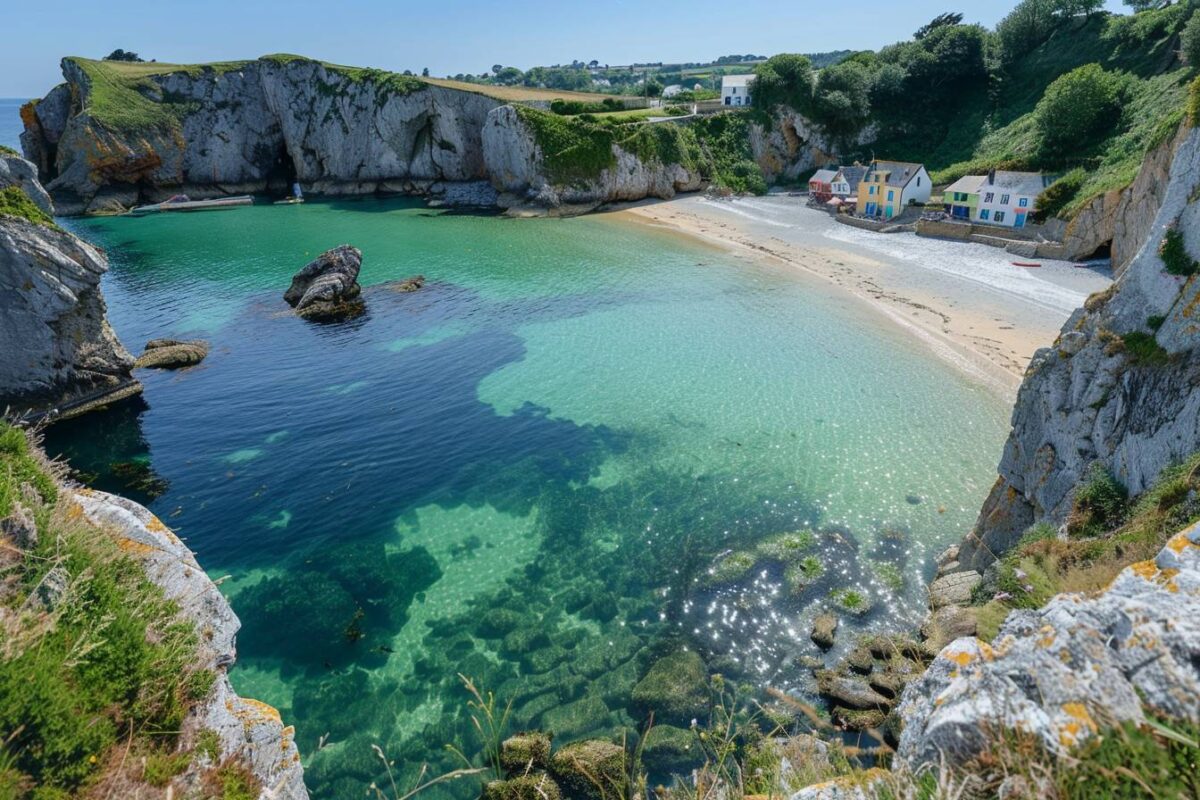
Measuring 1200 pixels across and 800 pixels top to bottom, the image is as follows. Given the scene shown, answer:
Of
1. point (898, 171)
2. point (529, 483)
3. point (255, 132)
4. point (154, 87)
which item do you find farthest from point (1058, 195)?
point (154, 87)

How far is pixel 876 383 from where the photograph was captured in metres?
31.1

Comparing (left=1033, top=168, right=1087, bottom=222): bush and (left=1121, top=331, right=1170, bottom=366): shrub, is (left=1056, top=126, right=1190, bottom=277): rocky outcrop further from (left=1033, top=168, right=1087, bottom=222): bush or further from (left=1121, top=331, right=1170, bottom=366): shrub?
(left=1121, top=331, right=1170, bottom=366): shrub

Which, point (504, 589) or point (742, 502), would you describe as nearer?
point (504, 589)

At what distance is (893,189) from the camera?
6131cm

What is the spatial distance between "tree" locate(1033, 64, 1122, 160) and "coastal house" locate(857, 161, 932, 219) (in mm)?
10731

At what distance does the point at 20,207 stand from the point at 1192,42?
272ft

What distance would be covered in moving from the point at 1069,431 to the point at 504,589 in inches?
669

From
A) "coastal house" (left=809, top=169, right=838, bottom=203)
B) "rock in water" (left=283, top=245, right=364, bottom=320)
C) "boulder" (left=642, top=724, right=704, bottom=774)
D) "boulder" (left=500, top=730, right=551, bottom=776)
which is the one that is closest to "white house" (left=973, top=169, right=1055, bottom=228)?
"coastal house" (left=809, top=169, right=838, bottom=203)

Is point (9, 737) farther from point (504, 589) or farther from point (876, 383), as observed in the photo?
point (876, 383)

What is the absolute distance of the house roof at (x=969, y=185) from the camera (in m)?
54.6

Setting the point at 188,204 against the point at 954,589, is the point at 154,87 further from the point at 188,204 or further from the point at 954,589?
the point at 954,589

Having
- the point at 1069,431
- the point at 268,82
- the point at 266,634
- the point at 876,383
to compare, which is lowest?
the point at 266,634

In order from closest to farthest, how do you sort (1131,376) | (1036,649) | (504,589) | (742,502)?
(1036,649) < (1131,376) < (504,589) < (742,502)

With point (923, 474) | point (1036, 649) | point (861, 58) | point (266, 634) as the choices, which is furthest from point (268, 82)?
point (1036, 649)
